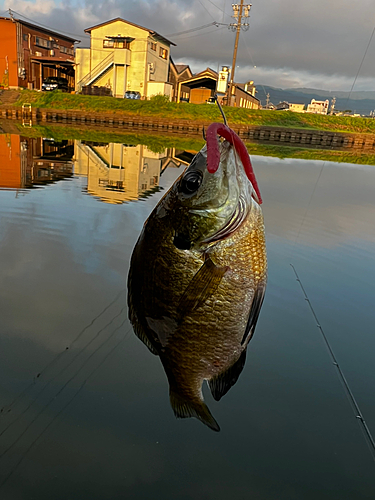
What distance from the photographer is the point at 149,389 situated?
3.05 m

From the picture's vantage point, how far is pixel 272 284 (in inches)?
193

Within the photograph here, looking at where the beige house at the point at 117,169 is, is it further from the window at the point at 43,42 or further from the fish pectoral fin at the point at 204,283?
the window at the point at 43,42

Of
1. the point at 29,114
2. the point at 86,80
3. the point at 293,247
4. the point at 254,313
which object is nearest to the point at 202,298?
the point at 254,313

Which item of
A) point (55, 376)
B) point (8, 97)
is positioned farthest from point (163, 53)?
point (55, 376)

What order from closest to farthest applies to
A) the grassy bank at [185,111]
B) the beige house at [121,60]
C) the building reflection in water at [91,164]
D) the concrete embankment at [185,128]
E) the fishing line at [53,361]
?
the fishing line at [53,361]
the building reflection in water at [91,164]
the concrete embankment at [185,128]
the grassy bank at [185,111]
the beige house at [121,60]

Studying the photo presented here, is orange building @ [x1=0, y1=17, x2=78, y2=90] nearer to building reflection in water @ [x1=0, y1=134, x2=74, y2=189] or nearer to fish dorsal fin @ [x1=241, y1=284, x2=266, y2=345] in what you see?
building reflection in water @ [x1=0, y1=134, x2=74, y2=189]

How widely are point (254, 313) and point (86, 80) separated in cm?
3691

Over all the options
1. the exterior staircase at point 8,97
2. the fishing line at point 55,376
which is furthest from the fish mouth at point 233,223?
the exterior staircase at point 8,97

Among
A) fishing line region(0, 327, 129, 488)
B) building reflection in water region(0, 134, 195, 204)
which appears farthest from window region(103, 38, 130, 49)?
fishing line region(0, 327, 129, 488)

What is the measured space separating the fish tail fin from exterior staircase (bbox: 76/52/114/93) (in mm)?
35595

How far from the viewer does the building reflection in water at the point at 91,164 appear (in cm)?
943

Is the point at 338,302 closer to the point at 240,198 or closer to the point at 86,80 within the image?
the point at 240,198

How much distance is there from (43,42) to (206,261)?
4690 centimetres

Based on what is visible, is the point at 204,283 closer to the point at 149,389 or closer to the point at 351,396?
the point at 149,389
